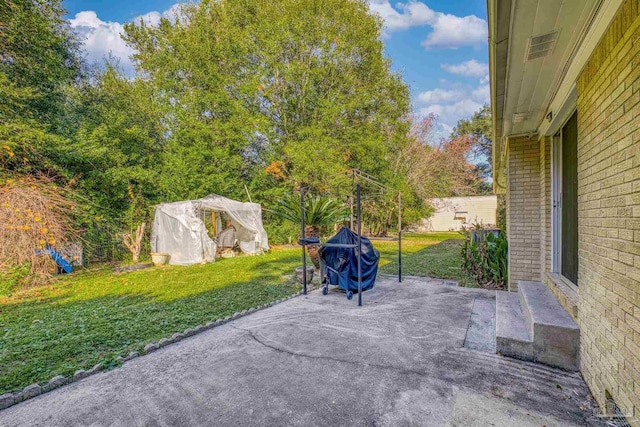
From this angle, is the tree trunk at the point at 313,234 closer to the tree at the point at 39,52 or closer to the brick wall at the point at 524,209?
the brick wall at the point at 524,209

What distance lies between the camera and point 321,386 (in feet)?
7.74

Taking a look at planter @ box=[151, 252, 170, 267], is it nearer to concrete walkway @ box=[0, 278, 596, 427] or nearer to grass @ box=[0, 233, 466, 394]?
grass @ box=[0, 233, 466, 394]

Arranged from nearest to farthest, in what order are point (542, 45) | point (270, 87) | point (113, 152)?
point (542, 45), point (113, 152), point (270, 87)

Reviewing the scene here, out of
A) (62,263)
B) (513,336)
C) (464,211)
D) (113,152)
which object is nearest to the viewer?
(513,336)

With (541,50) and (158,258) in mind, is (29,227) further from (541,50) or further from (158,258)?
(541,50)

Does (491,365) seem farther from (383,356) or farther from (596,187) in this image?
(596,187)

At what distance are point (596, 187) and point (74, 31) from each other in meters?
13.4

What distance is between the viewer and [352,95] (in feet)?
49.2

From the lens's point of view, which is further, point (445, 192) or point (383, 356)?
point (445, 192)

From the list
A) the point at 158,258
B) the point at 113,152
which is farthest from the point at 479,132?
the point at 113,152

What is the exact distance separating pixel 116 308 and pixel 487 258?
22.4ft

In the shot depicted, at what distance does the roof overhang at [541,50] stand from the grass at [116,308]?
4.20 meters

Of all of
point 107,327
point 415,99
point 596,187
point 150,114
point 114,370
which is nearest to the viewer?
point 596,187

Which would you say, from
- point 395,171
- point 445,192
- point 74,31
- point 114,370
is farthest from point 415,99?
point 114,370
